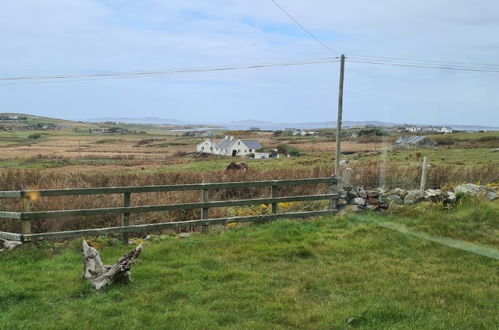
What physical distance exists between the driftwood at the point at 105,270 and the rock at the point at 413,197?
28.5ft

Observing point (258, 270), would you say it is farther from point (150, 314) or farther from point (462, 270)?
point (462, 270)

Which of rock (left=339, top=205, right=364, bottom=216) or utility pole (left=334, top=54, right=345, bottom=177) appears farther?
utility pole (left=334, top=54, right=345, bottom=177)

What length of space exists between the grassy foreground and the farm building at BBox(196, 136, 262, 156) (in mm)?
66948

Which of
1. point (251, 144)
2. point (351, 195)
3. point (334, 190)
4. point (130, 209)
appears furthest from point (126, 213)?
point (251, 144)

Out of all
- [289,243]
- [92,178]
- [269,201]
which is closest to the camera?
[289,243]

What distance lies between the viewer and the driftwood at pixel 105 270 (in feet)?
19.4

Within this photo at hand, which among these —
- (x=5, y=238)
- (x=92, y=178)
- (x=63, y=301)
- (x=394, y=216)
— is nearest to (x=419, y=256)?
(x=394, y=216)

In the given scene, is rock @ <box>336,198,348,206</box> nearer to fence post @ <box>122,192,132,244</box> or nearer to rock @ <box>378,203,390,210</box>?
rock @ <box>378,203,390,210</box>

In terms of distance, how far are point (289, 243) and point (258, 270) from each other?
169cm

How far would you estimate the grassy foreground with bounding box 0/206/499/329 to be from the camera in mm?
5031

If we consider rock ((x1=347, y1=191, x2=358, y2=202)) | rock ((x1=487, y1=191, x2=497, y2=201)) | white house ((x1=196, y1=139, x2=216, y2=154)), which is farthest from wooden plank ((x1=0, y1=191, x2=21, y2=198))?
white house ((x1=196, y1=139, x2=216, y2=154))

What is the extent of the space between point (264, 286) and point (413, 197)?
785 centimetres

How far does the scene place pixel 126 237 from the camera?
28.8 feet

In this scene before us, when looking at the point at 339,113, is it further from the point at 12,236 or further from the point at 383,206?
the point at 12,236
